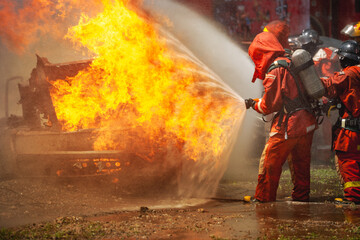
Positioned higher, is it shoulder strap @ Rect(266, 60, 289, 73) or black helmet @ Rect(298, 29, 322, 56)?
black helmet @ Rect(298, 29, 322, 56)

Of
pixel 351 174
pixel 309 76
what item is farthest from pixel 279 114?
pixel 351 174

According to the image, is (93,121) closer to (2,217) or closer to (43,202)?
(43,202)

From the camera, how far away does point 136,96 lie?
6199 millimetres

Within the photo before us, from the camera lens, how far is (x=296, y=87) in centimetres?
553

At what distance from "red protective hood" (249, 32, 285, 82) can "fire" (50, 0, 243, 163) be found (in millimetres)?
1063

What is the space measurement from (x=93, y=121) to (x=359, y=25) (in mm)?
8181

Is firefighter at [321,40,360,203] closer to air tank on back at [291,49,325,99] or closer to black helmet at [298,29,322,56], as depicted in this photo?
air tank on back at [291,49,325,99]

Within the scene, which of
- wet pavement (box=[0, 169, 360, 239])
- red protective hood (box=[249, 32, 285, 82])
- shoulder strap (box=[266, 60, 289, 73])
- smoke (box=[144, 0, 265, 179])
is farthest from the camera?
smoke (box=[144, 0, 265, 179])

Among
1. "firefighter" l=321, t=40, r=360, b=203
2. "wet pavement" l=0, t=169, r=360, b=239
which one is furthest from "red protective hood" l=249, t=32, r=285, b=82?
"wet pavement" l=0, t=169, r=360, b=239

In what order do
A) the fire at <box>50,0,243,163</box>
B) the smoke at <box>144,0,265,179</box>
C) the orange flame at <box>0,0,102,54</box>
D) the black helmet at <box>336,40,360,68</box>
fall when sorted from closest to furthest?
the black helmet at <box>336,40,360,68</box>, the fire at <box>50,0,243,163</box>, the orange flame at <box>0,0,102,54</box>, the smoke at <box>144,0,265,179</box>

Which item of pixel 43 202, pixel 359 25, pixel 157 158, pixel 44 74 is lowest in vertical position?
pixel 43 202

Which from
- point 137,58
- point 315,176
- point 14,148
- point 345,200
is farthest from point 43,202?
point 315,176

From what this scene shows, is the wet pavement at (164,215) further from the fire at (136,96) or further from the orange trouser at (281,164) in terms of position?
the fire at (136,96)

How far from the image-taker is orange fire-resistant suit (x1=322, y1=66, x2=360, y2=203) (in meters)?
5.46
